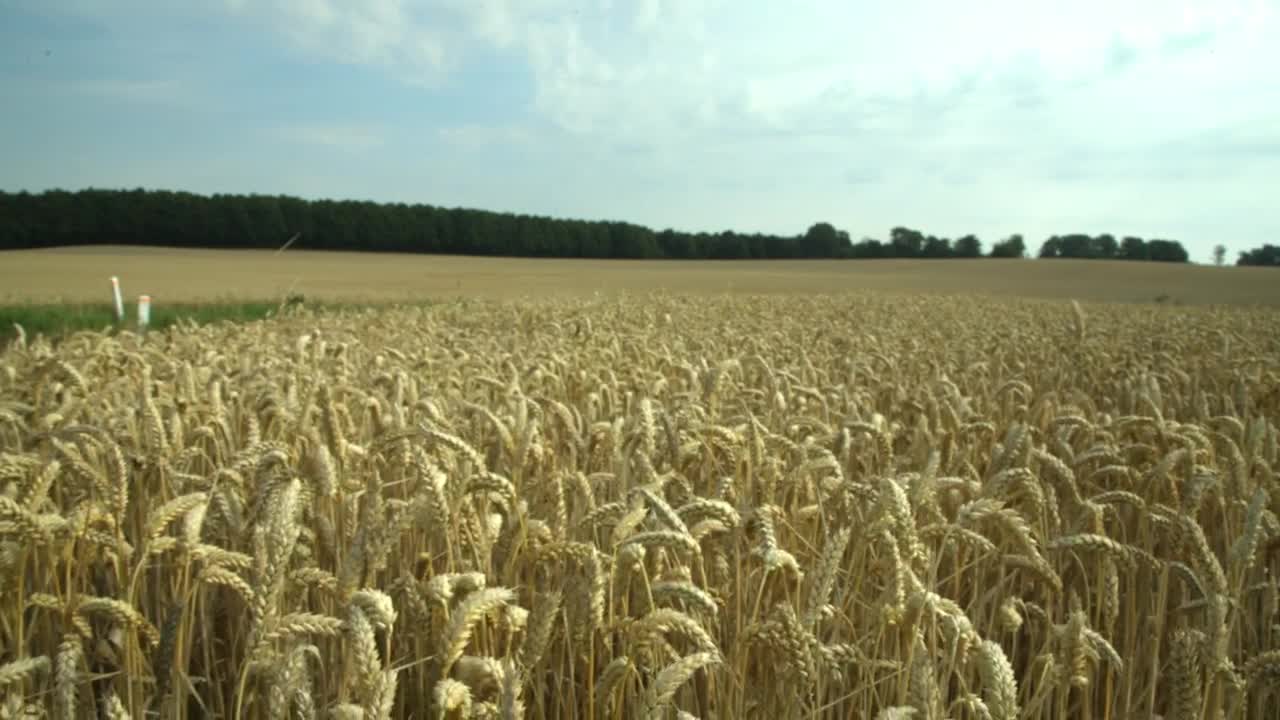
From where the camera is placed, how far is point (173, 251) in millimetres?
57312

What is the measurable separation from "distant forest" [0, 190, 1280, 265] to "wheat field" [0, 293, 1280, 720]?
63.6 meters

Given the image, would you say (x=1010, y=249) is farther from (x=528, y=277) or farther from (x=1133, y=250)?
(x=528, y=277)

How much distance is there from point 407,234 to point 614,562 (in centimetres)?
6916

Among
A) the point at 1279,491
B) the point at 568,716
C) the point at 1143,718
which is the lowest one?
the point at 1143,718

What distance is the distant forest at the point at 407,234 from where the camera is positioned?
6031 cm

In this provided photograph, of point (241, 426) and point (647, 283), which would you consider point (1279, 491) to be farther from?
point (647, 283)

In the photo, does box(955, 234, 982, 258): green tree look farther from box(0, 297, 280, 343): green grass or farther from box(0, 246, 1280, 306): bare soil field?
box(0, 297, 280, 343): green grass

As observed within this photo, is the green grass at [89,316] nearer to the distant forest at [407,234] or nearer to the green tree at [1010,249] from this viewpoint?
the distant forest at [407,234]

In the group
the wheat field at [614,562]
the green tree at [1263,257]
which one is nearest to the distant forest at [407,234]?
the green tree at [1263,257]

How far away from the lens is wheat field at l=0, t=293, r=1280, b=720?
1857 millimetres

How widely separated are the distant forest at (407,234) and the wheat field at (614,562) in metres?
63.6

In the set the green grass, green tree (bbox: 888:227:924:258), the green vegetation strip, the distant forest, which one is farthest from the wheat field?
green tree (bbox: 888:227:924:258)

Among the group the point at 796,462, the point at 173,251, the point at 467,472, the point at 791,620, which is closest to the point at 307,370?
the point at 467,472

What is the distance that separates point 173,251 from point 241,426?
60572 mm
